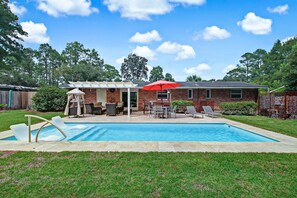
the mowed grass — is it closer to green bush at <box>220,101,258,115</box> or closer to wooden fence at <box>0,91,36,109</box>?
green bush at <box>220,101,258,115</box>

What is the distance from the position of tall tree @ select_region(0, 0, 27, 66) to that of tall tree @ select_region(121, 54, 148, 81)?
28.2m

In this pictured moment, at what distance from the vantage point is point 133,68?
51125 millimetres

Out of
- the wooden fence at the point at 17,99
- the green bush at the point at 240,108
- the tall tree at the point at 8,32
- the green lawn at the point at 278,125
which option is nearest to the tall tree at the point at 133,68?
the tall tree at the point at 8,32

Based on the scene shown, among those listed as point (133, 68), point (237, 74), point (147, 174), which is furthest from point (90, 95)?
point (237, 74)

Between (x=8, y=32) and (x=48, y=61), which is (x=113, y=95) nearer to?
(x=8, y=32)

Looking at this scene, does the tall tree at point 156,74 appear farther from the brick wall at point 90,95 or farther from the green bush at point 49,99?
the green bush at point 49,99

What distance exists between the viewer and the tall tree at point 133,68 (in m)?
51.0

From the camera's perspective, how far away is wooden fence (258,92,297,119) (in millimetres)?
11852

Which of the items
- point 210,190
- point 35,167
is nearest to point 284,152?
point 210,190

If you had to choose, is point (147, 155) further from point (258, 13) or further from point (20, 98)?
point (20, 98)

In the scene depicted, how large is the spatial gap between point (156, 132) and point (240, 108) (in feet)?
29.6

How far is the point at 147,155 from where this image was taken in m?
4.25

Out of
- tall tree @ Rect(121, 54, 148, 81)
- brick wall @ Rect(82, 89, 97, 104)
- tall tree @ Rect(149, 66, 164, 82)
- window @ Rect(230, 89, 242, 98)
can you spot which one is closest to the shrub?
window @ Rect(230, 89, 242, 98)

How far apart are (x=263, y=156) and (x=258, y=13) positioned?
1590 centimetres
